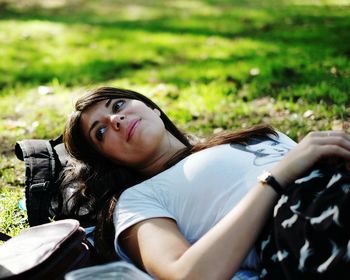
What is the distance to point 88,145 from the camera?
10.1ft

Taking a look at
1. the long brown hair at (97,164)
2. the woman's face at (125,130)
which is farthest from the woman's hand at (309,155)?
the woman's face at (125,130)

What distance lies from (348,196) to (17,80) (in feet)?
17.1

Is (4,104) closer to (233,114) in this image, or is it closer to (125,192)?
(233,114)

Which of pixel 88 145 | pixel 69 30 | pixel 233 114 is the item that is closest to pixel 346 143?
pixel 88 145

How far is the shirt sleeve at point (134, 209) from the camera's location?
2594 mm

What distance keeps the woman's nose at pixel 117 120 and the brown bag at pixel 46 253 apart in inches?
20.3

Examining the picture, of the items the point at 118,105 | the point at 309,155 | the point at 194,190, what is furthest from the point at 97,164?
the point at 309,155

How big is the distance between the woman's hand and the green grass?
68.9 inches

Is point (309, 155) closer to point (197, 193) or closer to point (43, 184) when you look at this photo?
point (197, 193)

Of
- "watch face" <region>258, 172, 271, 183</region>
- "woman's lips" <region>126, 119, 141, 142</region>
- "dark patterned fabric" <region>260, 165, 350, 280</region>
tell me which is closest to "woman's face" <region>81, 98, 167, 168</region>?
"woman's lips" <region>126, 119, 141, 142</region>

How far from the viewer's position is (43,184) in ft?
10.9

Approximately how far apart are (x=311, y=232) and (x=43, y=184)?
1.61 metres

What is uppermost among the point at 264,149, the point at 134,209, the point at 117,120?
the point at 117,120

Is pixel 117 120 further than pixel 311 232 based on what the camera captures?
Yes
